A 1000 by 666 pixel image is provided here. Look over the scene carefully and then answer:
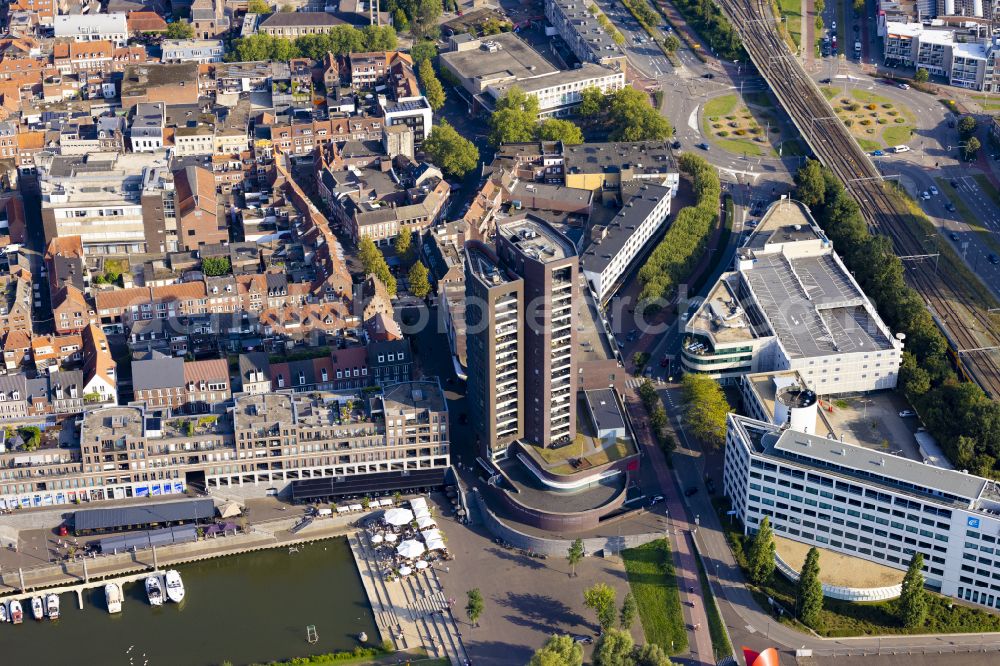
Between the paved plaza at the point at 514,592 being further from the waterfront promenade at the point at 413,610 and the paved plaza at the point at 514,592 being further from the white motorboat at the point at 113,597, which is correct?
the white motorboat at the point at 113,597

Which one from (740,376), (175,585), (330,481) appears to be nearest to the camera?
(175,585)

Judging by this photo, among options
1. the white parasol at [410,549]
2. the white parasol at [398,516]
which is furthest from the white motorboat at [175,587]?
the white parasol at [398,516]

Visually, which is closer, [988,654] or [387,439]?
[988,654]

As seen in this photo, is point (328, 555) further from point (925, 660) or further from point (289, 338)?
point (925, 660)

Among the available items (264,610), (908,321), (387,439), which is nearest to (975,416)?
(908,321)

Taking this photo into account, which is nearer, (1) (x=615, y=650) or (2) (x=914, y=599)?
(1) (x=615, y=650)

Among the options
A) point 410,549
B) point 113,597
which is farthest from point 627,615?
point 113,597

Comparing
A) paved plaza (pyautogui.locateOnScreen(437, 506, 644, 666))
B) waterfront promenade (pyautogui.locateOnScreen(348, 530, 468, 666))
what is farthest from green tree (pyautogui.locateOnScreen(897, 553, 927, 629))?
waterfront promenade (pyautogui.locateOnScreen(348, 530, 468, 666))

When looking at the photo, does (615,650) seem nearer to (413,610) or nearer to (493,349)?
(413,610)
